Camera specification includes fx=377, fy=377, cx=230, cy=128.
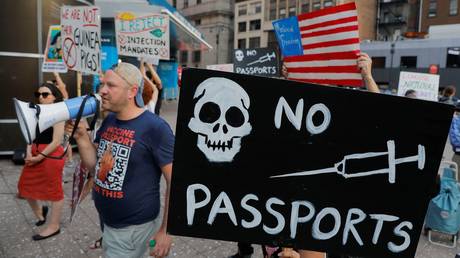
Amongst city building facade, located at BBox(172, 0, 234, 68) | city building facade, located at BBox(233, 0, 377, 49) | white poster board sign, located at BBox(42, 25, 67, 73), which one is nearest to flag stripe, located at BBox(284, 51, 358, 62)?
white poster board sign, located at BBox(42, 25, 67, 73)

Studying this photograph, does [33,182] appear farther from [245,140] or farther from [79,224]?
[245,140]

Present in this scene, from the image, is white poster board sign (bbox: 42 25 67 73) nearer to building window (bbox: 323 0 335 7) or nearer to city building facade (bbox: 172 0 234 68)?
building window (bbox: 323 0 335 7)

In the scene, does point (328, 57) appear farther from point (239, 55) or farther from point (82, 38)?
point (239, 55)

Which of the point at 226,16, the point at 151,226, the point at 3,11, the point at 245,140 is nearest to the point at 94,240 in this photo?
the point at 151,226

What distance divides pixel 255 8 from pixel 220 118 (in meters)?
66.0

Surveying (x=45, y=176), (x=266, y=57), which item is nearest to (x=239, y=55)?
(x=266, y=57)

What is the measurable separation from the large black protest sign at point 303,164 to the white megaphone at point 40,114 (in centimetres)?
101

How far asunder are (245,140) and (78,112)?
1.19 metres

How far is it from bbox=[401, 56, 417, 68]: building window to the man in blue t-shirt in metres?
46.2

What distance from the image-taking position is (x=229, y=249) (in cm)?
393

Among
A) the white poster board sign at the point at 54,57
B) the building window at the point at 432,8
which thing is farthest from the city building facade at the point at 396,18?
the white poster board sign at the point at 54,57

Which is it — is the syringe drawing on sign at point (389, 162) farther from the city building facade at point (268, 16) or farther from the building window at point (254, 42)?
the building window at point (254, 42)

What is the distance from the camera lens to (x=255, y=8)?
2527 inches

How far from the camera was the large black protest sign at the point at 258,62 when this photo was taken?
7555 mm
